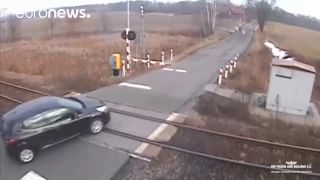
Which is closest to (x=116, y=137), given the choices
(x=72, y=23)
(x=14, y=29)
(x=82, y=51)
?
(x=82, y=51)

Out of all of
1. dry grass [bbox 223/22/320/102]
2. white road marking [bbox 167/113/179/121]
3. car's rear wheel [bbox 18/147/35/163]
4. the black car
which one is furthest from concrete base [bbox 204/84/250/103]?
car's rear wheel [bbox 18/147/35/163]

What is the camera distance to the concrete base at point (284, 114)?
7723mm

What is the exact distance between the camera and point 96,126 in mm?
6281

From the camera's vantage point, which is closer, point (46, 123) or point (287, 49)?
point (46, 123)

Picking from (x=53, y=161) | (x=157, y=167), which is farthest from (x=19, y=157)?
(x=157, y=167)

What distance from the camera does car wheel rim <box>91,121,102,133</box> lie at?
6.22 m

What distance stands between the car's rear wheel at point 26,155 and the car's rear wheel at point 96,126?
1.26 m

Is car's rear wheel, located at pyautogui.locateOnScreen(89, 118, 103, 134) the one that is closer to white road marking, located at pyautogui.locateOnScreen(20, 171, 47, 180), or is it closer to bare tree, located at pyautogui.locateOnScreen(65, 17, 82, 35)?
white road marking, located at pyautogui.locateOnScreen(20, 171, 47, 180)

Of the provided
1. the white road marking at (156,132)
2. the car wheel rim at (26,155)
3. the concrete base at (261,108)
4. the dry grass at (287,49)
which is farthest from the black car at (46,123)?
the dry grass at (287,49)

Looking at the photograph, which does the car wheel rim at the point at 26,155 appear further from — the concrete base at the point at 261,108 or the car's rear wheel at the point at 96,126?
the concrete base at the point at 261,108

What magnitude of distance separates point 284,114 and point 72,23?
68.0 feet

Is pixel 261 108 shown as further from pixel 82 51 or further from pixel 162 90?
pixel 82 51

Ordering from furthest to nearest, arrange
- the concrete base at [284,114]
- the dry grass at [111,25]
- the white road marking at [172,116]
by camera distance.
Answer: the dry grass at [111,25] → the concrete base at [284,114] → the white road marking at [172,116]

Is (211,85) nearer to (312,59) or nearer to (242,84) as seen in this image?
(242,84)
